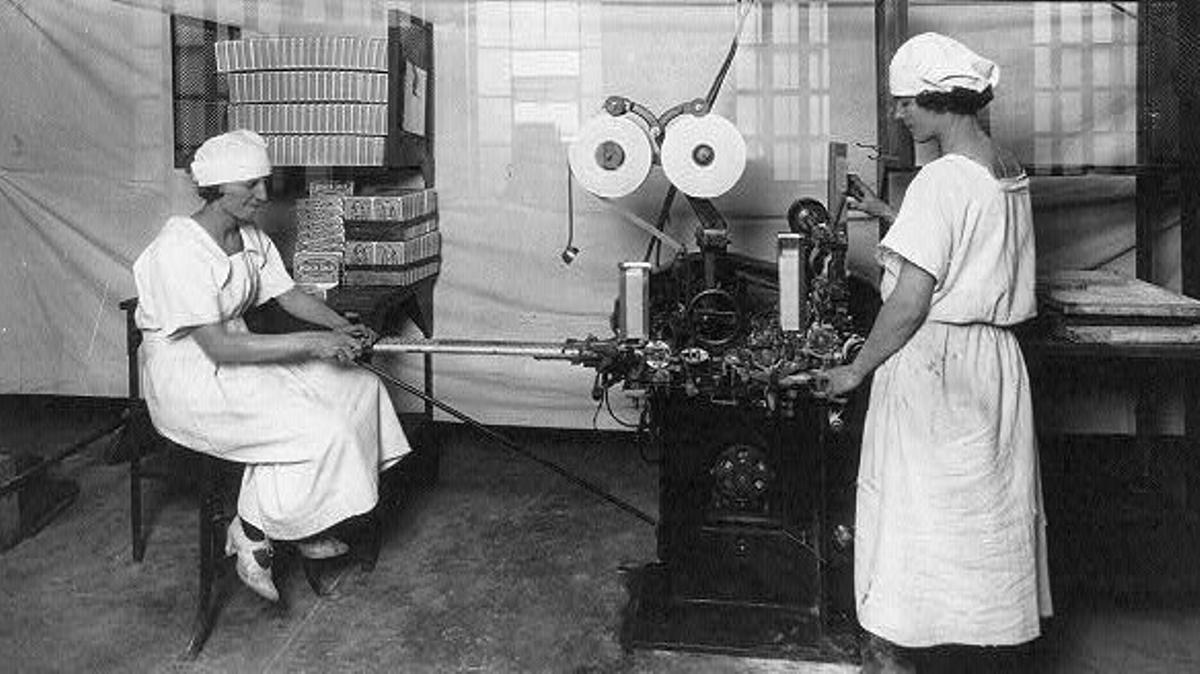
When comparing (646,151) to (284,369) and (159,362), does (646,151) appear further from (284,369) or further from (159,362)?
(159,362)

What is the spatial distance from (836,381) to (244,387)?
67.8 inches

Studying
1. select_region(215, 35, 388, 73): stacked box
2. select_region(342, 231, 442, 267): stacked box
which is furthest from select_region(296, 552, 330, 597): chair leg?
select_region(215, 35, 388, 73): stacked box

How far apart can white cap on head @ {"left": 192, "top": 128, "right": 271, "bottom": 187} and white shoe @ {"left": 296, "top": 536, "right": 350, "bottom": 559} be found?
1094 millimetres

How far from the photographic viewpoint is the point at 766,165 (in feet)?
15.6

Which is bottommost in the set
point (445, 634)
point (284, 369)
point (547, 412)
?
point (445, 634)

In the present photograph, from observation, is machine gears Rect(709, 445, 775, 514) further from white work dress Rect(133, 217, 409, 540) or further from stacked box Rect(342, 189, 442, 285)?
stacked box Rect(342, 189, 442, 285)

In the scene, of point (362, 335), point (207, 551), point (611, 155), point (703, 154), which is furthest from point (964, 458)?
point (207, 551)

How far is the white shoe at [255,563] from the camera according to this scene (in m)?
3.27

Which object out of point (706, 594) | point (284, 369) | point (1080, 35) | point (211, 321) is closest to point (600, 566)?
point (706, 594)

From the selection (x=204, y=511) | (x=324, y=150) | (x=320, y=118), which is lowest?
(x=204, y=511)

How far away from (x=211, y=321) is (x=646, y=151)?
136 centimetres

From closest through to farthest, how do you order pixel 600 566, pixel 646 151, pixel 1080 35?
pixel 646 151 → pixel 600 566 → pixel 1080 35

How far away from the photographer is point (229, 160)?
127 inches

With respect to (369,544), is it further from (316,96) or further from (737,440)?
(316,96)
